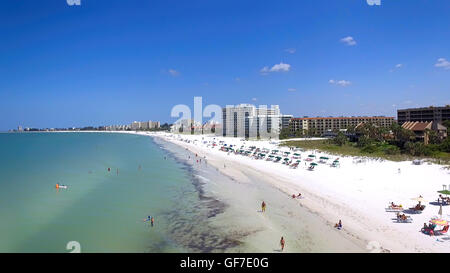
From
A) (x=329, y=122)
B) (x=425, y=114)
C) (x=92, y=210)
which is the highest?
(x=425, y=114)

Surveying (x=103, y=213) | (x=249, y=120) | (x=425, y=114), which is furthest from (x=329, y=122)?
(x=103, y=213)

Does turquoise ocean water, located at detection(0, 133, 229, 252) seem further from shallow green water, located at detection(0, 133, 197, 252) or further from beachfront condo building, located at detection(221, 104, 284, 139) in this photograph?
beachfront condo building, located at detection(221, 104, 284, 139)

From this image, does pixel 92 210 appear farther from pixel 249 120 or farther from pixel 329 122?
pixel 249 120

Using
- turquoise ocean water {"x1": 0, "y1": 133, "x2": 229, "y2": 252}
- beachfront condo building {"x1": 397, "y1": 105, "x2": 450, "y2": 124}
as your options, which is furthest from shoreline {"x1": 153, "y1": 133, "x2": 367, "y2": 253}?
beachfront condo building {"x1": 397, "y1": 105, "x2": 450, "y2": 124}

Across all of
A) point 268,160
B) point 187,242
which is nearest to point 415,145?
point 268,160

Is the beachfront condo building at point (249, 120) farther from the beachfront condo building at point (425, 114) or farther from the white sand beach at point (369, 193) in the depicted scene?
the white sand beach at point (369, 193)

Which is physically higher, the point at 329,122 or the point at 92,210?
the point at 329,122
